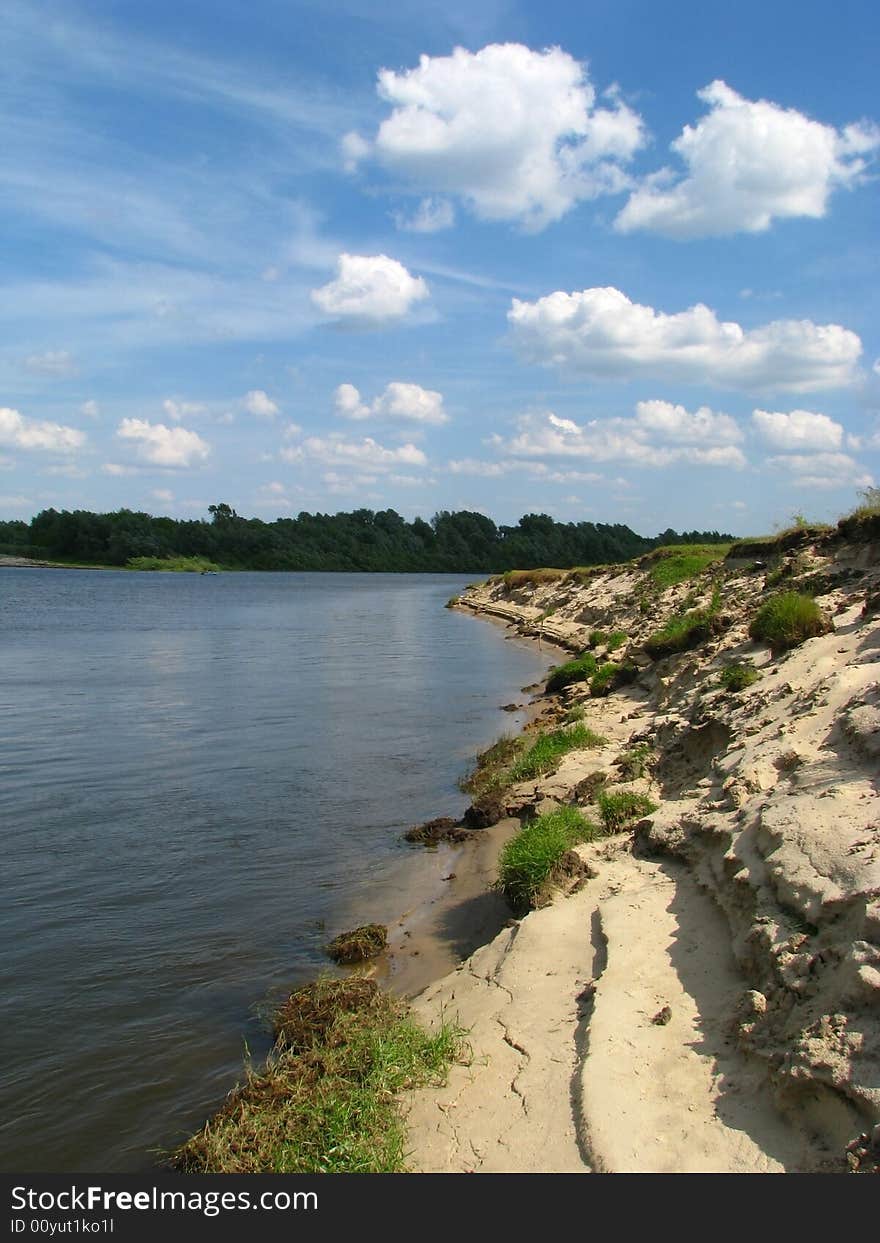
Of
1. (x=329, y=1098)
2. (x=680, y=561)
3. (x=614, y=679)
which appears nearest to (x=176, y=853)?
(x=329, y=1098)

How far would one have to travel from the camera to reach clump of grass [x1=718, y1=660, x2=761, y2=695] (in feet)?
40.6

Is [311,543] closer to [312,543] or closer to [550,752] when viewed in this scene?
[312,543]

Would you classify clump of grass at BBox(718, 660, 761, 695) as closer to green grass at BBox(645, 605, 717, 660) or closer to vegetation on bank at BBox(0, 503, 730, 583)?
green grass at BBox(645, 605, 717, 660)

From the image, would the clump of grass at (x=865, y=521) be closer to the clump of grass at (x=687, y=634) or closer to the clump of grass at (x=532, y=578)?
the clump of grass at (x=687, y=634)

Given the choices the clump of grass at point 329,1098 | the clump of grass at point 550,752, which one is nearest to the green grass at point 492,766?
the clump of grass at point 550,752

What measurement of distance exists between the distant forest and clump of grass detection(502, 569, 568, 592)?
213ft

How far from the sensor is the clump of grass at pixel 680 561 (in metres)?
32.0

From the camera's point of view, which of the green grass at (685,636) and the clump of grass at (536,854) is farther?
the green grass at (685,636)

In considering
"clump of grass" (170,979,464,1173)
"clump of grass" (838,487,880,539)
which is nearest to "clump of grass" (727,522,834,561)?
"clump of grass" (838,487,880,539)

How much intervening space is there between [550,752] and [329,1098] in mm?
8910

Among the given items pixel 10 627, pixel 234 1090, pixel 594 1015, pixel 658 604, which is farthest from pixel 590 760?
pixel 10 627

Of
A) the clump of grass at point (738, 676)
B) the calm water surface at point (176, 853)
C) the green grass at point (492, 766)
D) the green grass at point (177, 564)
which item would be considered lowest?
the calm water surface at point (176, 853)

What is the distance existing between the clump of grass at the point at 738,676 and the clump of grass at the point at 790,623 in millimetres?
475

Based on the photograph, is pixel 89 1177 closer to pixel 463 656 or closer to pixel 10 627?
pixel 463 656
